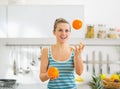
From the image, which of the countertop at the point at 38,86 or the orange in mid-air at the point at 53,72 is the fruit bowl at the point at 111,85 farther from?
the orange in mid-air at the point at 53,72

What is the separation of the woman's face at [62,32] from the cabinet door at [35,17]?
1.27 meters

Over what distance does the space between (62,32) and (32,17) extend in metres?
1.33

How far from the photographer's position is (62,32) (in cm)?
141

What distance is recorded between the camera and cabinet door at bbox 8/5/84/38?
269cm

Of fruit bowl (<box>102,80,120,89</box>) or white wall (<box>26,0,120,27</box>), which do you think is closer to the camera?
fruit bowl (<box>102,80,120,89</box>)

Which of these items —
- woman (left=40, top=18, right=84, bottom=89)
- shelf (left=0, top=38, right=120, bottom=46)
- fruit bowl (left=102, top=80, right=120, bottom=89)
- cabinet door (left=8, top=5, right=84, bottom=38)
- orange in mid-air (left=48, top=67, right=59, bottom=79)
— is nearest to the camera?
A: orange in mid-air (left=48, top=67, right=59, bottom=79)

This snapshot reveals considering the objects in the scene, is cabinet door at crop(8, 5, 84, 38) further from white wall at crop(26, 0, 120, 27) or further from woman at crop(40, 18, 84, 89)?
woman at crop(40, 18, 84, 89)

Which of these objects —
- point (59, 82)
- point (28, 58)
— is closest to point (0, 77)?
point (28, 58)

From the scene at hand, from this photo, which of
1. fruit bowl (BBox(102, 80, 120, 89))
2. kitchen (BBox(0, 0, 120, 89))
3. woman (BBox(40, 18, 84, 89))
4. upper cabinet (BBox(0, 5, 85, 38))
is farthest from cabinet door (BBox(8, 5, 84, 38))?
woman (BBox(40, 18, 84, 89))

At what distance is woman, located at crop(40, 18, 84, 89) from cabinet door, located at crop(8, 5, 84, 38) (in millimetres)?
1248

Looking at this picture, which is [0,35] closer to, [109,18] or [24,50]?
[24,50]

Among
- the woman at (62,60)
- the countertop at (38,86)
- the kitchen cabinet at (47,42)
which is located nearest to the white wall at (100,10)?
the kitchen cabinet at (47,42)

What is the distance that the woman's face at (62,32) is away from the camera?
1405 mm

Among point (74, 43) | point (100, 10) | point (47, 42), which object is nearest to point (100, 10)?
point (100, 10)
